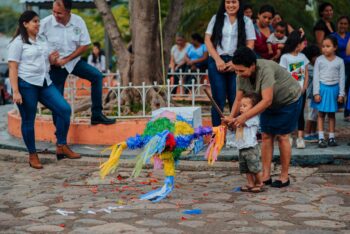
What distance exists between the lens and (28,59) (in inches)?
337

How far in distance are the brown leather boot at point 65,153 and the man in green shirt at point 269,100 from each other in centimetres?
258

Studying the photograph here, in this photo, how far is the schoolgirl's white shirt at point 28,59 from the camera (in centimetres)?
852

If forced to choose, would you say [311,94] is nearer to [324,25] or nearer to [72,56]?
[324,25]

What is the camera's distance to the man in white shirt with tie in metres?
9.14

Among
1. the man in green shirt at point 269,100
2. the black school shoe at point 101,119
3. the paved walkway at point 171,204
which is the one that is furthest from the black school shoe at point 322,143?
the black school shoe at point 101,119

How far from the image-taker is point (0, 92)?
26703 millimetres

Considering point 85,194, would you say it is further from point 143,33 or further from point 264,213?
point 143,33

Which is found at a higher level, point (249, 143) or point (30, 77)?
point (30, 77)

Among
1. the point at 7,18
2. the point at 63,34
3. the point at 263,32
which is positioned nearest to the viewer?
the point at 63,34

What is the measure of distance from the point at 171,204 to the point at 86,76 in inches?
130

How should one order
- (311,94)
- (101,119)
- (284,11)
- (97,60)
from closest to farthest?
(101,119), (311,94), (284,11), (97,60)

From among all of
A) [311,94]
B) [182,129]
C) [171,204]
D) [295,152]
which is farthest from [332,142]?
[171,204]

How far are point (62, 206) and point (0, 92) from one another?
68.5 ft

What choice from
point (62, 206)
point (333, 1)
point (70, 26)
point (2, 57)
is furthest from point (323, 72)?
point (2, 57)
